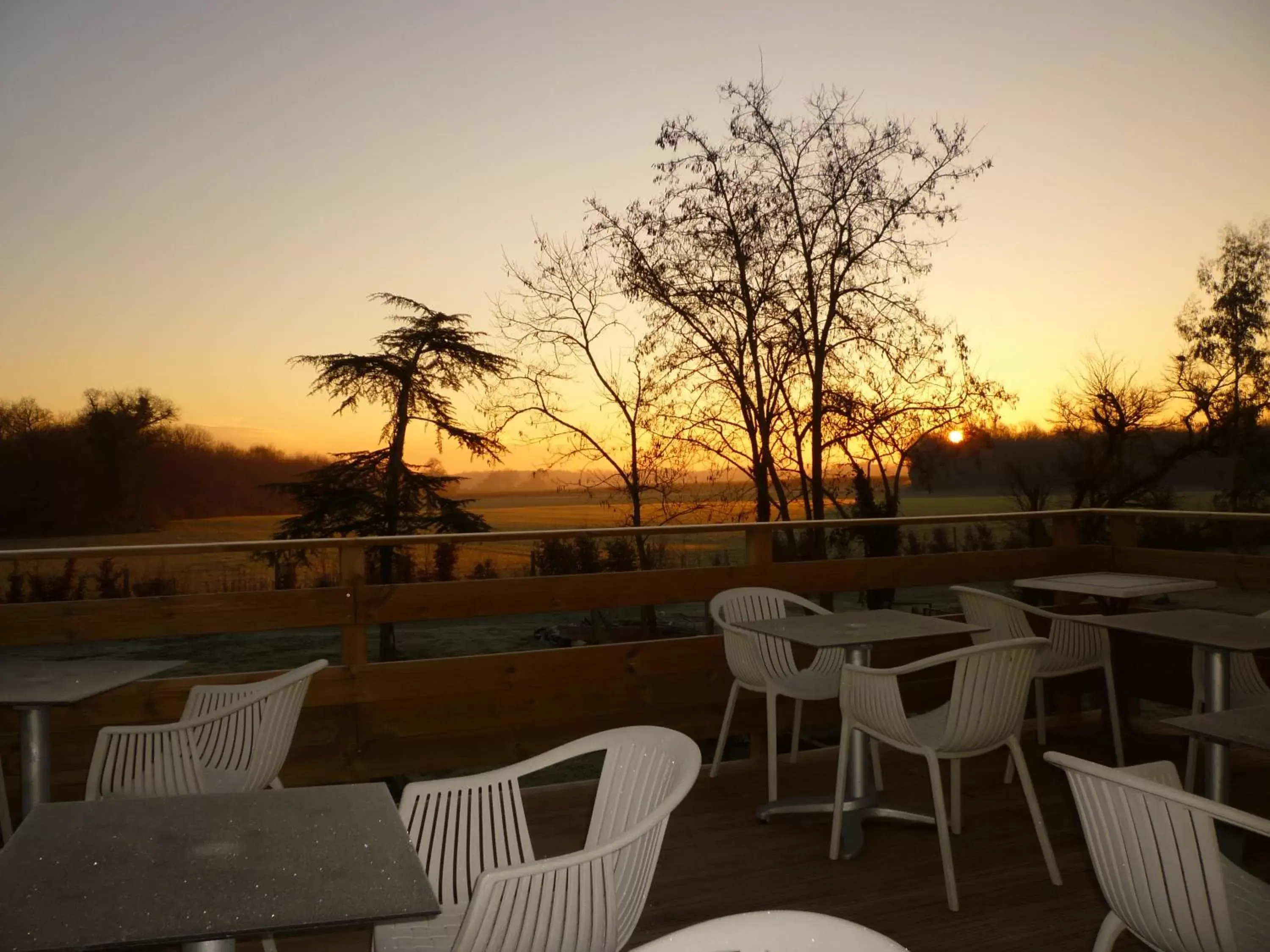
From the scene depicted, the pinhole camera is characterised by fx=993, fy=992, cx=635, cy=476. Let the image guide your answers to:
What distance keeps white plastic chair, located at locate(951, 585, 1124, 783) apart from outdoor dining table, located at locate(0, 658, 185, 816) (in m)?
3.01

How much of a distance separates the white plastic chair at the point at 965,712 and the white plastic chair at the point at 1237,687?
720mm

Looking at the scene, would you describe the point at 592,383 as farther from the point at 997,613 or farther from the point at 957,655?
the point at 957,655

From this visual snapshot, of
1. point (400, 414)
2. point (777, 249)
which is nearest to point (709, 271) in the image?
point (777, 249)

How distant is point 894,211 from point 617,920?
21.7 feet

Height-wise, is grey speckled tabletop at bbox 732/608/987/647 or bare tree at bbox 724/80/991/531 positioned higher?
bare tree at bbox 724/80/991/531

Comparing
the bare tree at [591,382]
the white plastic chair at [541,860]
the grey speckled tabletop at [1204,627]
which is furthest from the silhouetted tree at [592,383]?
the white plastic chair at [541,860]

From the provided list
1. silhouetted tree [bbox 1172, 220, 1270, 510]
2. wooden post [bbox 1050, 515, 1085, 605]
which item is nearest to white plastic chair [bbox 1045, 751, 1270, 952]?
wooden post [bbox 1050, 515, 1085, 605]

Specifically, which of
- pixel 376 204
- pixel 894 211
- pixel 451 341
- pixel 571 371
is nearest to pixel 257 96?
pixel 376 204

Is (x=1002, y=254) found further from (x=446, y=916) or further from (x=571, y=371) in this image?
(x=446, y=916)

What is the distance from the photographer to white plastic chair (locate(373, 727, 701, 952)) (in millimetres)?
1414

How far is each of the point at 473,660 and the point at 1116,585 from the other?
2.76 meters

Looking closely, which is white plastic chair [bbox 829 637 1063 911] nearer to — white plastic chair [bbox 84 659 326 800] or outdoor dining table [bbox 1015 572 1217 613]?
outdoor dining table [bbox 1015 572 1217 613]

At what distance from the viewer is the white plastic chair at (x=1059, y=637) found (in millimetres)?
3998

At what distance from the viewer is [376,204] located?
21.6 feet
